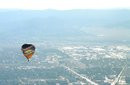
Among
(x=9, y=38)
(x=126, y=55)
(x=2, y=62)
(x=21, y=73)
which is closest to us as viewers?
(x=21, y=73)

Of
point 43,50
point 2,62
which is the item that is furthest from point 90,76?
point 43,50

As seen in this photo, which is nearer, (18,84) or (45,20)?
(18,84)

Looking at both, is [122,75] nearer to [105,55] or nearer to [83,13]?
[105,55]

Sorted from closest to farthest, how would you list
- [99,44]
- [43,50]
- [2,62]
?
1. [2,62]
2. [43,50]
3. [99,44]

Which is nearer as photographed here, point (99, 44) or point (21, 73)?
point (21, 73)

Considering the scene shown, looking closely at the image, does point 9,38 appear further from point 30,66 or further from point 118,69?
point 118,69

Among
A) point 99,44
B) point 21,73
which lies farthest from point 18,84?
point 99,44

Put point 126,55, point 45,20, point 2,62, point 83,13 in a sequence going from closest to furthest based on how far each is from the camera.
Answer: point 2,62 < point 126,55 < point 45,20 < point 83,13

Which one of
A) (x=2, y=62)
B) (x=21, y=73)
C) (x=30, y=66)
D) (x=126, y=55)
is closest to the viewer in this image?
(x=21, y=73)
